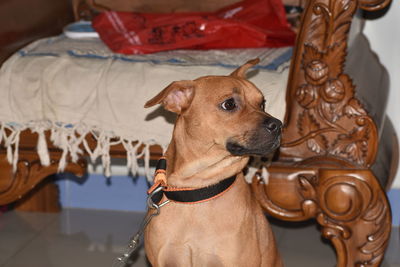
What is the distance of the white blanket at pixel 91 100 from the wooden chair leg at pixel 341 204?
33cm

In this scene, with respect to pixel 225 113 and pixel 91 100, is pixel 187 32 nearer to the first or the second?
pixel 91 100

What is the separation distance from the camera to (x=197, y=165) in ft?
6.52

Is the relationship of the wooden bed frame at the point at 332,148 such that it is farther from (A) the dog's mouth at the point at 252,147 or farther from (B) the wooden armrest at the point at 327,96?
(A) the dog's mouth at the point at 252,147

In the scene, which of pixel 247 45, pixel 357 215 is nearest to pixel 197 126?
pixel 357 215

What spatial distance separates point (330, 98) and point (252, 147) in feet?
1.52

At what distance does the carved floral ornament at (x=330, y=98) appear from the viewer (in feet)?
7.11

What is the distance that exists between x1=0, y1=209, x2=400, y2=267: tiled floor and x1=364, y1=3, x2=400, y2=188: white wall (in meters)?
0.57

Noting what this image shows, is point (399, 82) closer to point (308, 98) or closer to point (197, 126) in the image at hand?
point (308, 98)

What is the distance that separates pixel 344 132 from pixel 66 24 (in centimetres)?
167

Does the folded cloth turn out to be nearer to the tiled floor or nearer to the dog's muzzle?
the dog's muzzle

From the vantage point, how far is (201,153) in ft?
6.46

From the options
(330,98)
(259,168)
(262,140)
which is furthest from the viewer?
(259,168)

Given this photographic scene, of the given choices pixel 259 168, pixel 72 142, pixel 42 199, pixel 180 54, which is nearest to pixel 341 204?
pixel 259 168

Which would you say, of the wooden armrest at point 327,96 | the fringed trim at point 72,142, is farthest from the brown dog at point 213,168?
the fringed trim at point 72,142
